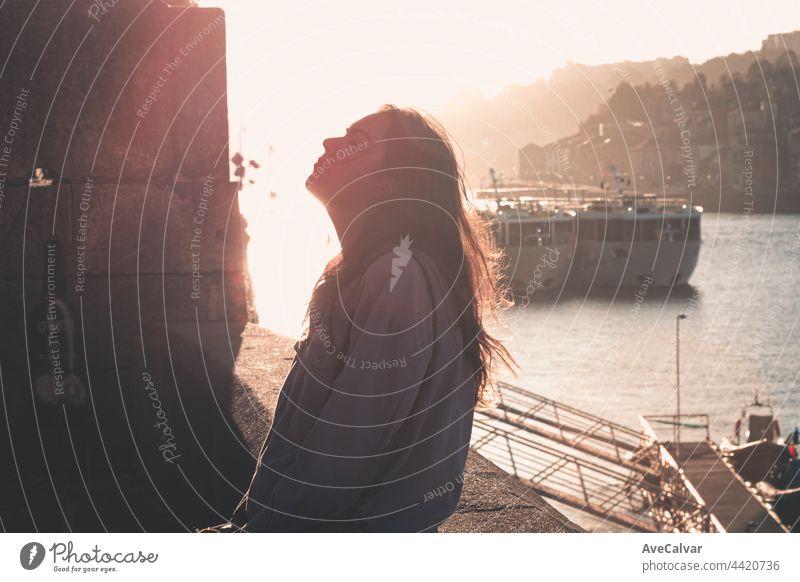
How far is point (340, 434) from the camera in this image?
7.08 ft

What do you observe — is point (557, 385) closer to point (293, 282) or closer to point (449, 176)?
point (293, 282)

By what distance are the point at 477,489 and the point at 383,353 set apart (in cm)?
161

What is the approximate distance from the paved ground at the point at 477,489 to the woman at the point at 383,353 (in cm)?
96

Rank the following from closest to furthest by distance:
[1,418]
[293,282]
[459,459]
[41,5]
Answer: [459,459]
[1,418]
[41,5]
[293,282]

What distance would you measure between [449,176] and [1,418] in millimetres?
2131

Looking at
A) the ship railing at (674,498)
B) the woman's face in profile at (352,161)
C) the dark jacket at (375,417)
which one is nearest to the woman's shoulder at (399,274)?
the dark jacket at (375,417)

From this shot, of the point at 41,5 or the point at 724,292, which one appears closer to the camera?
the point at 41,5

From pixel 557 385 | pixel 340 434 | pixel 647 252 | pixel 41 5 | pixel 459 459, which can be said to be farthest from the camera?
pixel 647 252

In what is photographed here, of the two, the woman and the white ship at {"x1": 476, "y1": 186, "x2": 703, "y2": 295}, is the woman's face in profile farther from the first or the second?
the white ship at {"x1": 476, "y1": 186, "x2": 703, "y2": 295}

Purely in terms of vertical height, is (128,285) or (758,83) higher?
(758,83)

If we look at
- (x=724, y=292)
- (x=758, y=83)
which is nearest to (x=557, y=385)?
(x=724, y=292)

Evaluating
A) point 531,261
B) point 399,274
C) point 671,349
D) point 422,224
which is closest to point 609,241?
point 531,261

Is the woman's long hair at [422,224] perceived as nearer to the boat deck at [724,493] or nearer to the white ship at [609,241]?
the boat deck at [724,493]

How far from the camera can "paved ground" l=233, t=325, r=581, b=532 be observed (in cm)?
332
